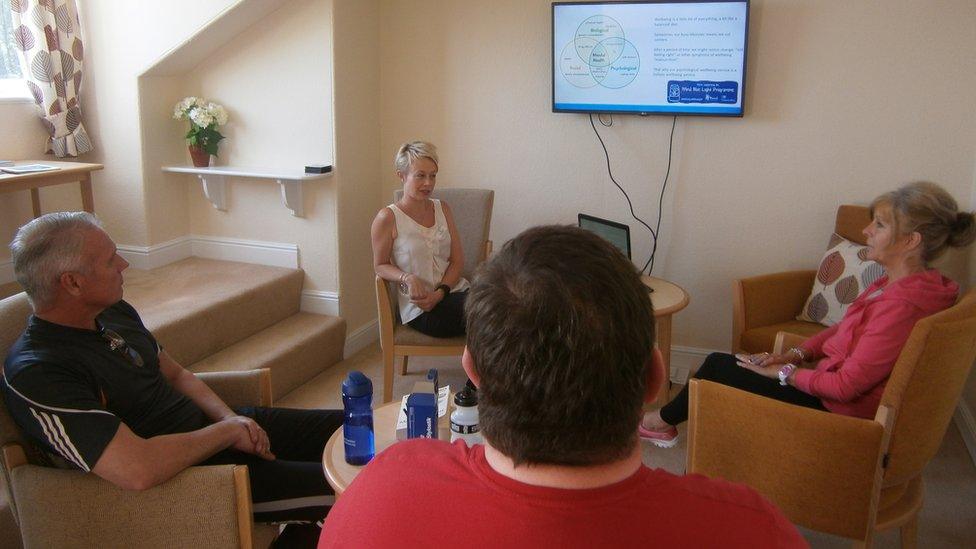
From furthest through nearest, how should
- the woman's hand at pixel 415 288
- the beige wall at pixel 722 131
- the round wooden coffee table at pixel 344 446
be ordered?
the beige wall at pixel 722 131
the woman's hand at pixel 415 288
the round wooden coffee table at pixel 344 446

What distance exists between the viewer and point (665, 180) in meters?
3.65

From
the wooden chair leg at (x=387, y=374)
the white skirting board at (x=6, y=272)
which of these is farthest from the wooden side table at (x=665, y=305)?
the white skirting board at (x=6, y=272)

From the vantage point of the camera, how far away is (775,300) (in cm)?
332

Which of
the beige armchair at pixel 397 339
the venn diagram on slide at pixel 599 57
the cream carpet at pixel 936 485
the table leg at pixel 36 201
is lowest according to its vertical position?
the cream carpet at pixel 936 485

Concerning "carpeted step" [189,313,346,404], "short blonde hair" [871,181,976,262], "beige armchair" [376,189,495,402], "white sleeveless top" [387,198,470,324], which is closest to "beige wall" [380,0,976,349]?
"beige armchair" [376,189,495,402]

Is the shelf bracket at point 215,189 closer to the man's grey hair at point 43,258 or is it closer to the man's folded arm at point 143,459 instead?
the man's grey hair at point 43,258

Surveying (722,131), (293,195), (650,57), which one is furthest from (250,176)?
(722,131)

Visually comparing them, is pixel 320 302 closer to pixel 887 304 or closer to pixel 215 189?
pixel 215 189

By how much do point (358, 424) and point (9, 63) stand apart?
295 cm

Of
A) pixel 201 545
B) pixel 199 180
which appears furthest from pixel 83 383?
pixel 199 180

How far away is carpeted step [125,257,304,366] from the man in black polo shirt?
→ 1.05m

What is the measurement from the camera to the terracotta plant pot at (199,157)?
3783 millimetres

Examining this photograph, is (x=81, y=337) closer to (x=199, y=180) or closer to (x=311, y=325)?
(x=311, y=325)

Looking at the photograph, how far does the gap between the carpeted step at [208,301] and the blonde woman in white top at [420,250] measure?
0.75m
